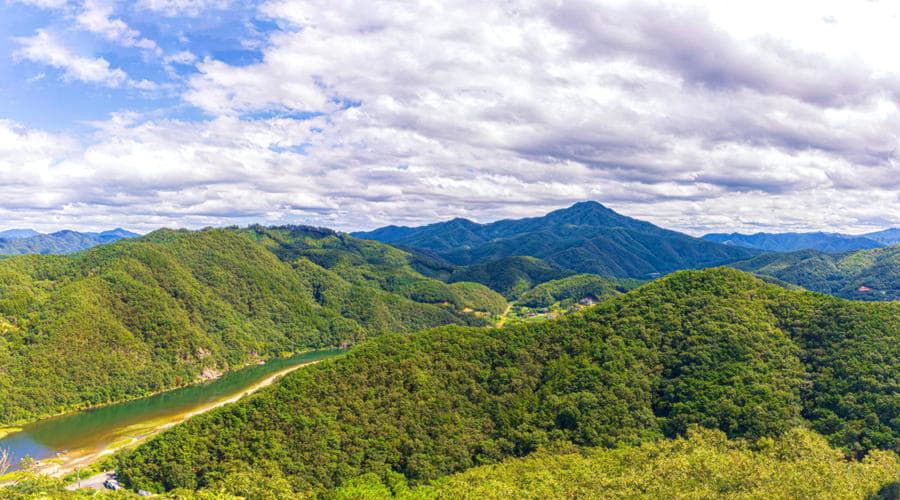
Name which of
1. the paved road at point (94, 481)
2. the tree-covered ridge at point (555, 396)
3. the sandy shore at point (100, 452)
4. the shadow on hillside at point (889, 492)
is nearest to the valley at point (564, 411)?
the tree-covered ridge at point (555, 396)

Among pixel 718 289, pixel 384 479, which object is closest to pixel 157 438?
pixel 384 479

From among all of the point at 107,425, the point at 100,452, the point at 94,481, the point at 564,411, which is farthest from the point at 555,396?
the point at 107,425

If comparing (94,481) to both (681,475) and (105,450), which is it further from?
(681,475)

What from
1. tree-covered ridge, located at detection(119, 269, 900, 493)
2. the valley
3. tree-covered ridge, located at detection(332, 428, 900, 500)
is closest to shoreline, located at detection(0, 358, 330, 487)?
the valley

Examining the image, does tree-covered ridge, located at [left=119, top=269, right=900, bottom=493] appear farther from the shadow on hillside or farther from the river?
the river

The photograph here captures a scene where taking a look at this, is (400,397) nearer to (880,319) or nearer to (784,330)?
(784,330)

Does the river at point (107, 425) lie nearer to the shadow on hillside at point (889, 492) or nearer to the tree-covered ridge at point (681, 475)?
the tree-covered ridge at point (681, 475)
